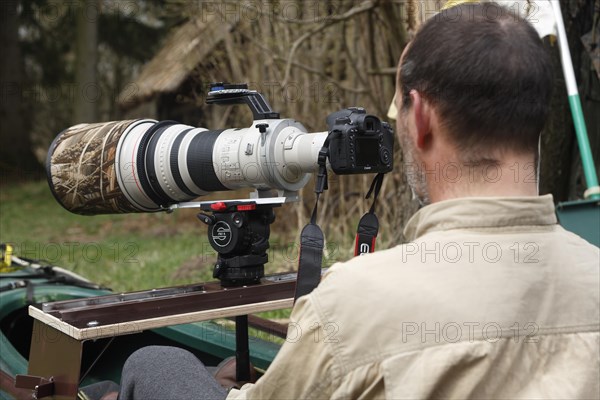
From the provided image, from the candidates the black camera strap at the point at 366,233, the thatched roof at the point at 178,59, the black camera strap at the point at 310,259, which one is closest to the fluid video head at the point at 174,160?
the black camera strap at the point at 366,233

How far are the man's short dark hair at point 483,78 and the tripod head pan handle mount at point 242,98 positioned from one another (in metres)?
1.05

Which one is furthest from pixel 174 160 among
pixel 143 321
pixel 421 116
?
pixel 421 116

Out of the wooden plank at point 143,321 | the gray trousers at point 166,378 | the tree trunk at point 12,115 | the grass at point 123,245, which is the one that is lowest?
the grass at point 123,245

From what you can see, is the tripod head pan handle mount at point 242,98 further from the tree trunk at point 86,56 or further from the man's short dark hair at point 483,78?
the tree trunk at point 86,56

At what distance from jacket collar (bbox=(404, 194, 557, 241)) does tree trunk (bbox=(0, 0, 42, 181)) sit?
14904mm

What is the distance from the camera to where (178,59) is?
10.0 metres

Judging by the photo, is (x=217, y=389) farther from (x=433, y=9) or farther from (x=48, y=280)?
(x=433, y=9)

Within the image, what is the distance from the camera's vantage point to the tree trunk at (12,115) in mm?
15242

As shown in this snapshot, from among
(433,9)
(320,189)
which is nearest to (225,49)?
(433,9)

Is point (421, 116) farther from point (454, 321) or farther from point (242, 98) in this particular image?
point (242, 98)

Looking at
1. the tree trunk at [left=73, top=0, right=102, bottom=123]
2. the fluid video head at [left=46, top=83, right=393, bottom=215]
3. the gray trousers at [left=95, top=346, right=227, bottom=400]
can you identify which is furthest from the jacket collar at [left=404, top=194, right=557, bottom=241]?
the tree trunk at [left=73, top=0, right=102, bottom=123]

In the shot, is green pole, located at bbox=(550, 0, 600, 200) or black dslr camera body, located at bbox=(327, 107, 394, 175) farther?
green pole, located at bbox=(550, 0, 600, 200)

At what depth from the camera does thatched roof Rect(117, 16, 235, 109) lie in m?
8.09

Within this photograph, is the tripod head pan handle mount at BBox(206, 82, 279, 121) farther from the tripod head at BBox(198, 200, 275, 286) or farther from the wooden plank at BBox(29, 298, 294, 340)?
the wooden plank at BBox(29, 298, 294, 340)
